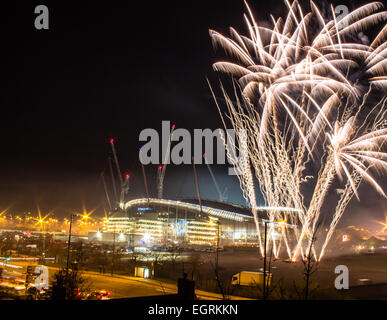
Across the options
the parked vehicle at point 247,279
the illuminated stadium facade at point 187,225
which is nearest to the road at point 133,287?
the parked vehicle at point 247,279

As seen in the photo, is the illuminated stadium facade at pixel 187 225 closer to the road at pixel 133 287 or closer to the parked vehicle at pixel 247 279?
the road at pixel 133 287

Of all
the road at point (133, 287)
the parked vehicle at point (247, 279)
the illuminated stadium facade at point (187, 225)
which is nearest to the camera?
the road at point (133, 287)

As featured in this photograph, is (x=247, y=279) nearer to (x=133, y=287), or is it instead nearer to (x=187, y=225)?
(x=133, y=287)

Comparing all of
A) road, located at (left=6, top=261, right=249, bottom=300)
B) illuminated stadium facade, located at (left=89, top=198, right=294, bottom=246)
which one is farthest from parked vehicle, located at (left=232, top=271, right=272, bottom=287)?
illuminated stadium facade, located at (left=89, top=198, right=294, bottom=246)

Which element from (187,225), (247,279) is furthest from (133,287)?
(187,225)

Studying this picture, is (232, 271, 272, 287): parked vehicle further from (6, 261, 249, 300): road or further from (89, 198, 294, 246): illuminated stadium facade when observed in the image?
(89, 198, 294, 246): illuminated stadium facade
